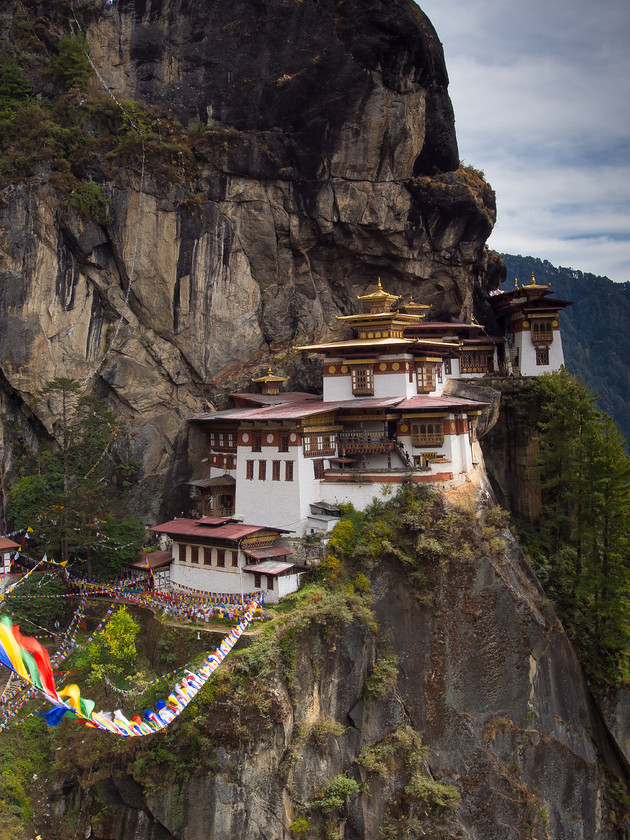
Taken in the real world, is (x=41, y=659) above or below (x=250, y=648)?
above

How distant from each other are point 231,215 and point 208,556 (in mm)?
19019

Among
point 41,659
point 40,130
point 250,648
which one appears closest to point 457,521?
point 250,648

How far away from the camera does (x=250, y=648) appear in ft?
86.4

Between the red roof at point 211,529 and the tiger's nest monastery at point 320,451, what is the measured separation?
2.4 inches

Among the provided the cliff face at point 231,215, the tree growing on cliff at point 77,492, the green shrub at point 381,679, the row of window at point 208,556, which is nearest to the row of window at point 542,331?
the cliff face at point 231,215

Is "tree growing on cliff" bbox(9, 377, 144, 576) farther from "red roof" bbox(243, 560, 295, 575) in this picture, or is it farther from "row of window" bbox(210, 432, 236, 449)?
"red roof" bbox(243, 560, 295, 575)

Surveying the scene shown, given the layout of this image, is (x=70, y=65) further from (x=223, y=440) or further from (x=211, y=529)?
(x=211, y=529)

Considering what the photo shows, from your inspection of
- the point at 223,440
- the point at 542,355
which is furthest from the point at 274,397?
the point at 542,355

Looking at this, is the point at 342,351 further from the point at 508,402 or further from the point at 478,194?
the point at 478,194

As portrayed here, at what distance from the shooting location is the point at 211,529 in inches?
1310

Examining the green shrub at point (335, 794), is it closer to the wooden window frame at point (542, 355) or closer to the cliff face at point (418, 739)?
the cliff face at point (418, 739)

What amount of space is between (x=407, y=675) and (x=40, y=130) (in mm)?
31628

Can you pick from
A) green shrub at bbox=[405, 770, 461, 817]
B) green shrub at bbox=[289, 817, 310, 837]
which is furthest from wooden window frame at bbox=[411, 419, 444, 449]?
green shrub at bbox=[289, 817, 310, 837]

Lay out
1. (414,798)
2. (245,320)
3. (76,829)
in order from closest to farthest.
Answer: (76,829)
(414,798)
(245,320)
